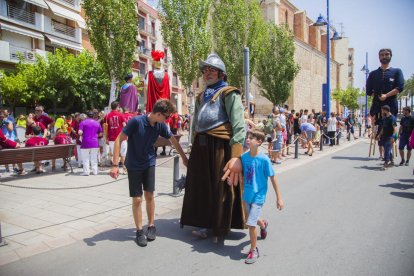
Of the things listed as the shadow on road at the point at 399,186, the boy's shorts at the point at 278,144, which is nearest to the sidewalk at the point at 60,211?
the boy's shorts at the point at 278,144

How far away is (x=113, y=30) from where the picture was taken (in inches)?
496

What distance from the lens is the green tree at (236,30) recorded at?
20.5m

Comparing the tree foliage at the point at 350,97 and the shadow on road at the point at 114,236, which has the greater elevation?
the tree foliage at the point at 350,97

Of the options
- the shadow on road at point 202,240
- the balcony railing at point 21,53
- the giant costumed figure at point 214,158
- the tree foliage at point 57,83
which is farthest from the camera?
the balcony railing at point 21,53

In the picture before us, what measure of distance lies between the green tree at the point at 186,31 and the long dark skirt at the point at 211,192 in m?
12.9

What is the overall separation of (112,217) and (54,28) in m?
28.8

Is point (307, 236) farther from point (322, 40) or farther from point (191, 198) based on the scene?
point (322, 40)

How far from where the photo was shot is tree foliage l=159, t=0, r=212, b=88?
15.6 metres

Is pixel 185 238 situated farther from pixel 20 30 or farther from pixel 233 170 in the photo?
pixel 20 30

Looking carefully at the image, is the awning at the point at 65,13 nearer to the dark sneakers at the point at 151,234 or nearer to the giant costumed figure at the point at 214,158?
the giant costumed figure at the point at 214,158

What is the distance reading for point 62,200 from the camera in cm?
585

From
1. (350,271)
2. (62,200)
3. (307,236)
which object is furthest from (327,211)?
(62,200)

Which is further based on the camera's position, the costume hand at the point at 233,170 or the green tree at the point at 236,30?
the green tree at the point at 236,30

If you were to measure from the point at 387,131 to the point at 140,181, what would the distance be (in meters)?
7.73
